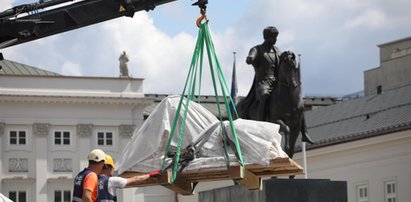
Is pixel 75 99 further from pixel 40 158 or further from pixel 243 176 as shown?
pixel 243 176

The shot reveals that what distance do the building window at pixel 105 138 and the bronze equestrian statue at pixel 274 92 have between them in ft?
189

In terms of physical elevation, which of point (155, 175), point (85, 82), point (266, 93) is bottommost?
point (155, 175)

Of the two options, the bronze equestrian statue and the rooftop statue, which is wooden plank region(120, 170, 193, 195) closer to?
the bronze equestrian statue

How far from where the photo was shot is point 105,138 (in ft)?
293

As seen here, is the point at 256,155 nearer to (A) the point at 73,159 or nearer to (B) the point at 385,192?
(B) the point at 385,192

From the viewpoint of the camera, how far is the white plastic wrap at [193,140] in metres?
18.2

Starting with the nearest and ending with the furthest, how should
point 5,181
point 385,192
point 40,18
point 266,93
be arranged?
point 40,18, point 266,93, point 385,192, point 5,181

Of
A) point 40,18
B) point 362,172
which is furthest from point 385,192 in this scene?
point 40,18

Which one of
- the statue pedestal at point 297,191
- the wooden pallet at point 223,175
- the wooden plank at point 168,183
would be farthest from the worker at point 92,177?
the statue pedestal at point 297,191

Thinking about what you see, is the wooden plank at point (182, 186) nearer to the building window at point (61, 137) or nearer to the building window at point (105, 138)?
the building window at point (61, 137)

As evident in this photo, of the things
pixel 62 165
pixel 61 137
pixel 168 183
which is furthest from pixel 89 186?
pixel 61 137

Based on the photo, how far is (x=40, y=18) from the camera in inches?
960

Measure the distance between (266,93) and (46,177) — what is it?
185 feet

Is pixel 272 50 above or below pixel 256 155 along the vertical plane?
above
